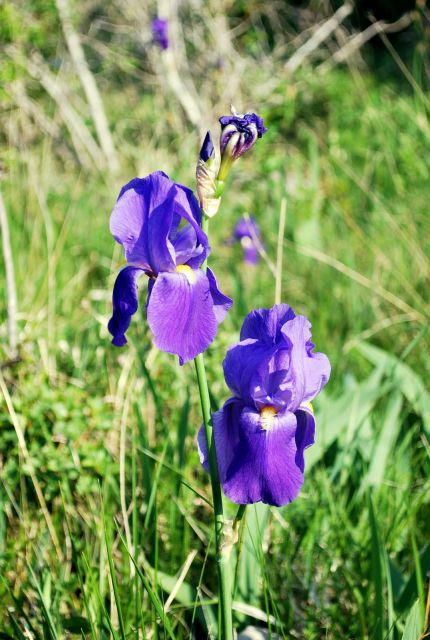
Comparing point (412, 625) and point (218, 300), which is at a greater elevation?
point (218, 300)

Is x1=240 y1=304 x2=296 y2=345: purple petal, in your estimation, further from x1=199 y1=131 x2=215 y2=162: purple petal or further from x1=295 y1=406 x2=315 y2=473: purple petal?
x1=199 y1=131 x2=215 y2=162: purple petal

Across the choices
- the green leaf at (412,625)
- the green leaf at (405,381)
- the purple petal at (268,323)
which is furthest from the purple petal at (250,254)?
the green leaf at (412,625)

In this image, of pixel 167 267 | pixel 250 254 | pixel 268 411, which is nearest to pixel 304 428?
pixel 268 411

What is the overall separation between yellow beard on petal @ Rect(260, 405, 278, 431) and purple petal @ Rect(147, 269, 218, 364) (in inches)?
5.3

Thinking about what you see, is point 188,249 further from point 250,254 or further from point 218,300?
point 250,254

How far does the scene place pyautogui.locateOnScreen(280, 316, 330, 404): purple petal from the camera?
952mm

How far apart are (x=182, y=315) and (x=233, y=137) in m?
0.27

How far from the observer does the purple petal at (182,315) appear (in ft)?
2.91

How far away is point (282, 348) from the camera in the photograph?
0.95m

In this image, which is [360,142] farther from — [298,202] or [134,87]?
[134,87]

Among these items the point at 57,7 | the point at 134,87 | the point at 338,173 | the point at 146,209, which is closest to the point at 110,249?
the point at 338,173

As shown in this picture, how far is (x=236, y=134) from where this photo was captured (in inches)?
37.1

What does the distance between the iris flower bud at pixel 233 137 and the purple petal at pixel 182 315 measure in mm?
171

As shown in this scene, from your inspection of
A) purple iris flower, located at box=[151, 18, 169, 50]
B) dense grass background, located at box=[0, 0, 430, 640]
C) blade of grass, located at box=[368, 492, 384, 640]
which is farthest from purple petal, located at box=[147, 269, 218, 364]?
purple iris flower, located at box=[151, 18, 169, 50]
